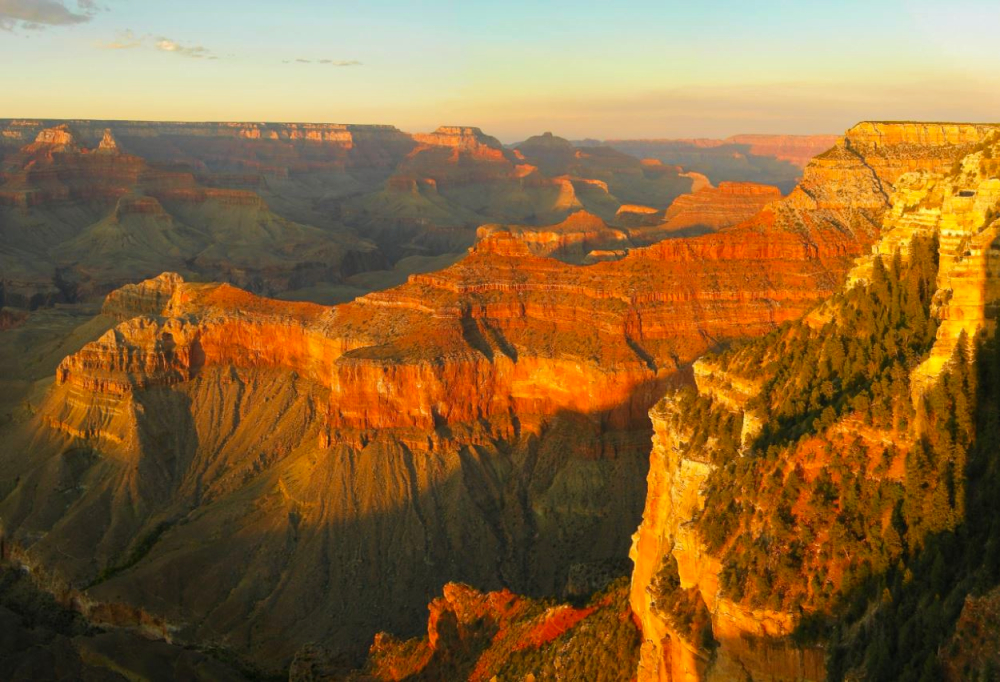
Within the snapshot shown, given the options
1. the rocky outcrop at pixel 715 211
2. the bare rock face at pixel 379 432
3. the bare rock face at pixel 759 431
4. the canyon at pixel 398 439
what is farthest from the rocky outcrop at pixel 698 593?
the rocky outcrop at pixel 715 211

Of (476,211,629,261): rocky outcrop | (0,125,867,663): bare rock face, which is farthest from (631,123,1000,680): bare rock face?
(476,211,629,261): rocky outcrop

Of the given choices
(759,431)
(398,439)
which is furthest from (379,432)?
(759,431)

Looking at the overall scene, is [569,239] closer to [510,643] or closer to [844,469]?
[510,643]

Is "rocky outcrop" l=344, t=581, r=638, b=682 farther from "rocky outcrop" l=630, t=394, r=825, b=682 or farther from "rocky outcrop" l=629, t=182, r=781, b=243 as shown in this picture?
"rocky outcrop" l=629, t=182, r=781, b=243

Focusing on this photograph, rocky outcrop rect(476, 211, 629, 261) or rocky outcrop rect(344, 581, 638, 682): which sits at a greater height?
rocky outcrop rect(476, 211, 629, 261)

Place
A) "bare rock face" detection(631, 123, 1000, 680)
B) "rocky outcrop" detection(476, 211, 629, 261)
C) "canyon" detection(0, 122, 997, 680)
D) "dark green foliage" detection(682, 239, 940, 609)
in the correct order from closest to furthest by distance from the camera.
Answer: "dark green foliage" detection(682, 239, 940, 609)
"bare rock face" detection(631, 123, 1000, 680)
"canyon" detection(0, 122, 997, 680)
"rocky outcrop" detection(476, 211, 629, 261)

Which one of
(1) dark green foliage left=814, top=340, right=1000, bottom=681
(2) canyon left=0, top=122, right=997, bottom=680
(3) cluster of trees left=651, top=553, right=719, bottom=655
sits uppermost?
(1) dark green foliage left=814, top=340, right=1000, bottom=681

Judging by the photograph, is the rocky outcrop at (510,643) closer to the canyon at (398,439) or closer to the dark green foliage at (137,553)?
the canyon at (398,439)

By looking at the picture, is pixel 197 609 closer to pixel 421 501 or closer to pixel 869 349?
pixel 421 501

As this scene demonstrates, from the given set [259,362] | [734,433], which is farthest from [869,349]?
[259,362]
